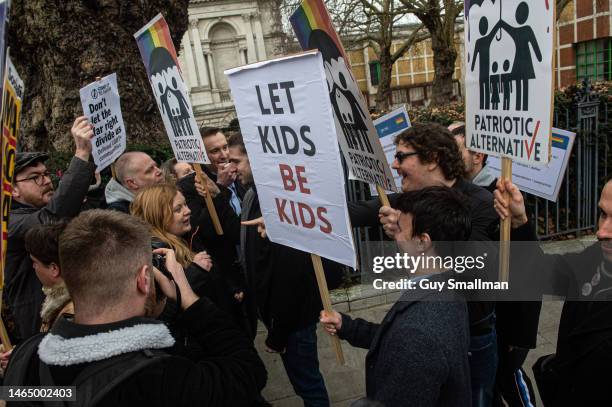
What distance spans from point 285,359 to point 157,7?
5.09 metres

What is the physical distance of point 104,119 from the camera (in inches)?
141

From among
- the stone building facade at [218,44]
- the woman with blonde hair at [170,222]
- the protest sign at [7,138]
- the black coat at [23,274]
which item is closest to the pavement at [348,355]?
the woman with blonde hair at [170,222]

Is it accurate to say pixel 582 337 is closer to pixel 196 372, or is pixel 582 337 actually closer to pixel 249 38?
pixel 196 372

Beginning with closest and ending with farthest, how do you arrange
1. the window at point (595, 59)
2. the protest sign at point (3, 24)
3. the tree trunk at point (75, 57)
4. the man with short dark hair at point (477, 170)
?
1. the protest sign at point (3, 24)
2. the man with short dark hair at point (477, 170)
3. the tree trunk at point (75, 57)
4. the window at point (595, 59)

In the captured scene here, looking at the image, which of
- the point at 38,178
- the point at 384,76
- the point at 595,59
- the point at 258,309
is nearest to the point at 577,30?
the point at 595,59

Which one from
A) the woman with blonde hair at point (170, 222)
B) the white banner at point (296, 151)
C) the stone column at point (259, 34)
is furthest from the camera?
the stone column at point (259, 34)

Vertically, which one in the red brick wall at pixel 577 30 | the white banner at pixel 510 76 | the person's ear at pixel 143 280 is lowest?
the person's ear at pixel 143 280

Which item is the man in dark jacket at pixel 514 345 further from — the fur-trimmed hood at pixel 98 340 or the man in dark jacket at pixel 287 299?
the fur-trimmed hood at pixel 98 340

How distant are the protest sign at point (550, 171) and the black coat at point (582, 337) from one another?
1.87m

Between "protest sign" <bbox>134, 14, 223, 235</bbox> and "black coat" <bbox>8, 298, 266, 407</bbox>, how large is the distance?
1593 mm

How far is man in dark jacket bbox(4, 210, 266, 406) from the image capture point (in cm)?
128

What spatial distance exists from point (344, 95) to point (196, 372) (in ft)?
Answer: 4.72

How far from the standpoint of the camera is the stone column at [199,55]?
37.0 m

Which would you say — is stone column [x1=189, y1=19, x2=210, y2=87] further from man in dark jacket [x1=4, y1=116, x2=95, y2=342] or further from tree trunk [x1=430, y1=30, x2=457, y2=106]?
man in dark jacket [x1=4, y1=116, x2=95, y2=342]
